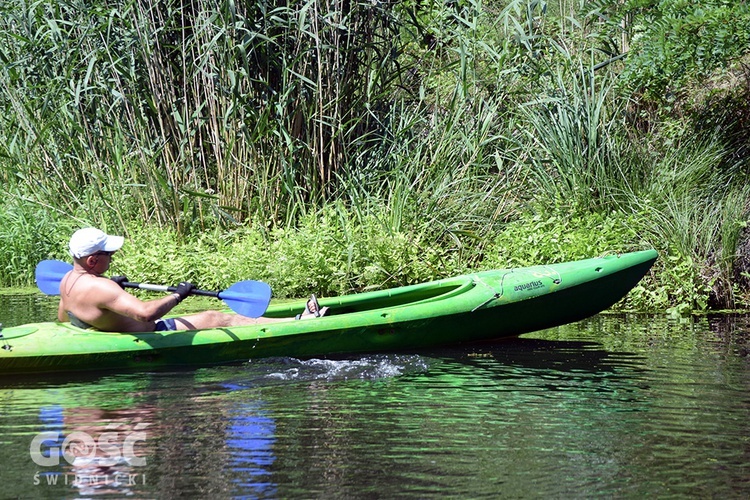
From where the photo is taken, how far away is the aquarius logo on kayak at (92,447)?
4156 millimetres

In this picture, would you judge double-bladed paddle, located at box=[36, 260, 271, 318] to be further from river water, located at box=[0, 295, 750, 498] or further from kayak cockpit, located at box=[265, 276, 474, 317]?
kayak cockpit, located at box=[265, 276, 474, 317]

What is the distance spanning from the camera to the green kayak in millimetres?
5969

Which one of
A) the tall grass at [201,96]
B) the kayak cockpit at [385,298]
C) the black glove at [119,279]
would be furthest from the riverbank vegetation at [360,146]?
the black glove at [119,279]

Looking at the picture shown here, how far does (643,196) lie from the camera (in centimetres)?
827

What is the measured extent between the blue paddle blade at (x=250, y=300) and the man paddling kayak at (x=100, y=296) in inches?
11.6

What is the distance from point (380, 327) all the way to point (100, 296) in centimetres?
158

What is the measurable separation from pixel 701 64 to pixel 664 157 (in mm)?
1087

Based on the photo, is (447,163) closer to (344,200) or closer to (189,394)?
(344,200)

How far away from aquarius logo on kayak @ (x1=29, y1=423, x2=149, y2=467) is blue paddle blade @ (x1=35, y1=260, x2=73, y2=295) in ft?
6.93

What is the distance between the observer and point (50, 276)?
6.59 metres

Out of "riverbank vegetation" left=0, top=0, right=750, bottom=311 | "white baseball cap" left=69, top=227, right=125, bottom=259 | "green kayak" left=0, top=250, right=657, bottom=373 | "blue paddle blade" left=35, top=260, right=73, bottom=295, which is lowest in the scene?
"green kayak" left=0, top=250, right=657, bottom=373

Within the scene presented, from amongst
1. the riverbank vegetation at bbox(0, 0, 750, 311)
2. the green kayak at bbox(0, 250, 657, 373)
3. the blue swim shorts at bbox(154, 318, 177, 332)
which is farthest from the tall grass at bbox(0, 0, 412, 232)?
the blue swim shorts at bbox(154, 318, 177, 332)

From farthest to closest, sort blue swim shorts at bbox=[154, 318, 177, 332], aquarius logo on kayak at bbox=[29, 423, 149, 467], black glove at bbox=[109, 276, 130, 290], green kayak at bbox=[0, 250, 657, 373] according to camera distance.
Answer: blue swim shorts at bbox=[154, 318, 177, 332]
black glove at bbox=[109, 276, 130, 290]
green kayak at bbox=[0, 250, 657, 373]
aquarius logo on kayak at bbox=[29, 423, 149, 467]

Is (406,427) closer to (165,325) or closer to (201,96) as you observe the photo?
(165,325)
